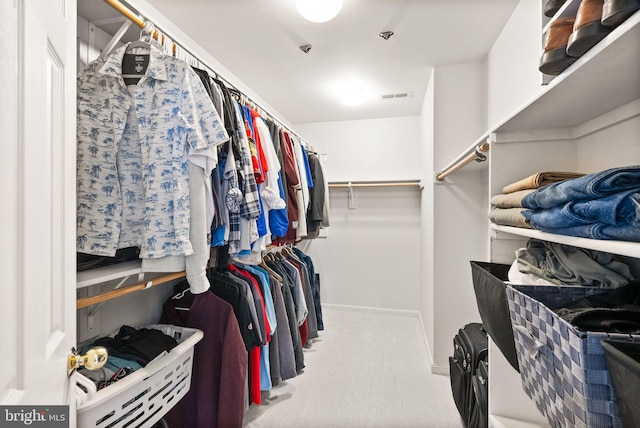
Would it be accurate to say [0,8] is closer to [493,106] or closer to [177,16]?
[177,16]

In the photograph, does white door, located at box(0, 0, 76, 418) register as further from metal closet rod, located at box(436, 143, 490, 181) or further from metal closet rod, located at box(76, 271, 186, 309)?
metal closet rod, located at box(436, 143, 490, 181)

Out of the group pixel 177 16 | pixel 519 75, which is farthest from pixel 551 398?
pixel 177 16

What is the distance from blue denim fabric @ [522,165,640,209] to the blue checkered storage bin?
0.25m

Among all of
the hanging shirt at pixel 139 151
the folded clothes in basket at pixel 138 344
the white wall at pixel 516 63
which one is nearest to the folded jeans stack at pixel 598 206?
the white wall at pixel 516 63

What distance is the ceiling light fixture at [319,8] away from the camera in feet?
4.44

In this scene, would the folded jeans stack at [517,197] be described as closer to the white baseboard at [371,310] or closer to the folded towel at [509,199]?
the folded towel at [509,199]

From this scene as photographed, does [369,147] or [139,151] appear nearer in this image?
[139,151]

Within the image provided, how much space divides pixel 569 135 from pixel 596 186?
657 millimetres

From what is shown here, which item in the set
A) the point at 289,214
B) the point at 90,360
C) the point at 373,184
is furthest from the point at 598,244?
the point at 373,184

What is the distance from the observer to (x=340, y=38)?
186 centimetres

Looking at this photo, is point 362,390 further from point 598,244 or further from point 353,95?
point 353,95

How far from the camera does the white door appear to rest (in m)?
0.42

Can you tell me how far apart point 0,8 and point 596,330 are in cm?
116

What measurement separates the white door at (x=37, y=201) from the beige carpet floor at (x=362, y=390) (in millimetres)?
1396
